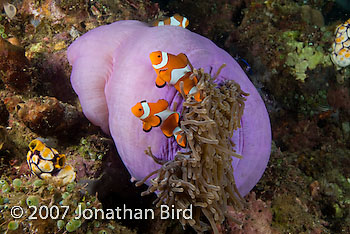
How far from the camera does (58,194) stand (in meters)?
1.62

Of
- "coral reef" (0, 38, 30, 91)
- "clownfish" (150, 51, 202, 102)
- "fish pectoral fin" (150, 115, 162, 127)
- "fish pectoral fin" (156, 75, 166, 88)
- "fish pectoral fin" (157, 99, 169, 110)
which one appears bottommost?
"coral reef" (0, 38, 30, 91)

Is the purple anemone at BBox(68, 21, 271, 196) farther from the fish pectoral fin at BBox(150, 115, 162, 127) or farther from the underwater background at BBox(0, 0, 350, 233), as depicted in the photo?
the underwater background at BBox(0, 0, 350, 233)

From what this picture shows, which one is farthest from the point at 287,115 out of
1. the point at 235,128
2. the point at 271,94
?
the point at 235,128

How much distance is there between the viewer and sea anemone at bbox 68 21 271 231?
1.52 m

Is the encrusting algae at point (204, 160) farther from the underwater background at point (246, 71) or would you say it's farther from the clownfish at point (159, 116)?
the underwater background at point (246, 71)

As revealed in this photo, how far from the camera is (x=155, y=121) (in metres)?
1.59

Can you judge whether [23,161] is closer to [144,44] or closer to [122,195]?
[122,195]

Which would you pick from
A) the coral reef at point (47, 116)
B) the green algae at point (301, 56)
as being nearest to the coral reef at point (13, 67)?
the coral reef at point (47, 116)

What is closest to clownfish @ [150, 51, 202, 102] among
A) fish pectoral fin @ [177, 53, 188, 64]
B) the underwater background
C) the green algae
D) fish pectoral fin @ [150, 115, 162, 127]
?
fish pectoral fin @ [177, 53, 188, 64]

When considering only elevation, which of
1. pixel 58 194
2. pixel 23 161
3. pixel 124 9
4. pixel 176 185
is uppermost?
pixel 124 9

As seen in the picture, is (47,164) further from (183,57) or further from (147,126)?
(183,57)

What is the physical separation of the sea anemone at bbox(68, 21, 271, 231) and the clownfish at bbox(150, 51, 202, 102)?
0.07 m

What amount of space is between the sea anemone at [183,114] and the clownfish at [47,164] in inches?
17.6

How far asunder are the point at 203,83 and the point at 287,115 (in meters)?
2.61
